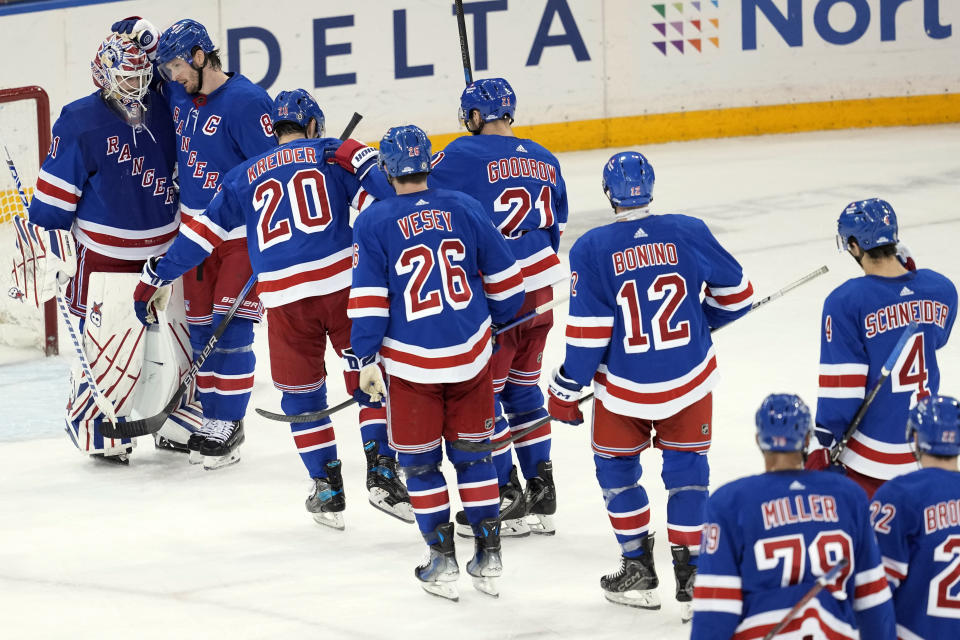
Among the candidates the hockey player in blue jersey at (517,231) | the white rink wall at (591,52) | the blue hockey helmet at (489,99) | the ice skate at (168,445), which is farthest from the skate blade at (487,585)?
the white rink wall at (591,52)

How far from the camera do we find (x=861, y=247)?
335cm

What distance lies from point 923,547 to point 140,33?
139 inches

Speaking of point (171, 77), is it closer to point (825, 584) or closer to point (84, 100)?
point (84, 100)

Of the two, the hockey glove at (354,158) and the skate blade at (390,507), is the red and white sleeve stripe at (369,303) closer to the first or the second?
the hockey glove at (354,158)

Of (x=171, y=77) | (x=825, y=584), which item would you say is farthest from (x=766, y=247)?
(x=825, y=584)

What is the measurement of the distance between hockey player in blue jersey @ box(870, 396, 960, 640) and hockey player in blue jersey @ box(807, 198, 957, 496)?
61 cm

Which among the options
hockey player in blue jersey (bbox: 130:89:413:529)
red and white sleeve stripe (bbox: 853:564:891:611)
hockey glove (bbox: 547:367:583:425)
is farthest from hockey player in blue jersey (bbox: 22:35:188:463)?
red and white sleeve stripe (bbox: 853:564:891:611)

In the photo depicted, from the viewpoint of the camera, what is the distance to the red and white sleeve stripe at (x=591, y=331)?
11.8ft

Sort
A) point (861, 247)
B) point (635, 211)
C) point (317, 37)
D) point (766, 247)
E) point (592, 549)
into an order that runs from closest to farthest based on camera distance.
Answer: point (861, 247) → point (635, 211) → point (592, 549) → point (766, 247) → point (317, 37)

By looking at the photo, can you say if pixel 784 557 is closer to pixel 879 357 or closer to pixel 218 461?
pixel 879 357

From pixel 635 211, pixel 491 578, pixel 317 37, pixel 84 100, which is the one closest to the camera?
pixel 635 211

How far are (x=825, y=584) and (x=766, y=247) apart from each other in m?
5.37

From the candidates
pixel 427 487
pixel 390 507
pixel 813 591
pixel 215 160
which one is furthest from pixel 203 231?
pixel 813 591

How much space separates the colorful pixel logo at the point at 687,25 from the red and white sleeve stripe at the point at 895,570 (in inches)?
304
